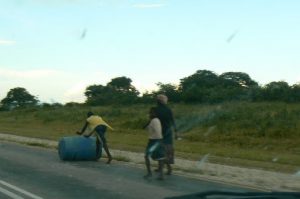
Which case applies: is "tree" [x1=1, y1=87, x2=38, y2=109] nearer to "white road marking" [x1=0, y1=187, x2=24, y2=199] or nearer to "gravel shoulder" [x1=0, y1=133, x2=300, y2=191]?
"gravel shoulder" [x1=0, y1=133, x2=300, y2=191]

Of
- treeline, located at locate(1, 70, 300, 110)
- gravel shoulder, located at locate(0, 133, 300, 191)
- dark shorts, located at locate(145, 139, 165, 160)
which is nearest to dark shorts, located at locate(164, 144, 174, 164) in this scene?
dark shorts, located at locate(145, 139, 165, 160)

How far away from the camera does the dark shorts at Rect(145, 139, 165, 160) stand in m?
15.5

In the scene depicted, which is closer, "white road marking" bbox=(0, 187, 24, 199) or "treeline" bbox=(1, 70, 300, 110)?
"white road marking" bbox=(0, 187, 24, 199)

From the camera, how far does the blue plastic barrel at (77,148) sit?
65.0ft

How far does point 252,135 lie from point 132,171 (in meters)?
16.0

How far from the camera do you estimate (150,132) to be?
15.7 m

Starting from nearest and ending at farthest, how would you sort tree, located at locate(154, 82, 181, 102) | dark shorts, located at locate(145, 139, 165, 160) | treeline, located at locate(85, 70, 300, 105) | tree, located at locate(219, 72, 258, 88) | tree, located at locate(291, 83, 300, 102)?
dark shorts, located at locate(145, 139, 165, 160) < tree, located at locate(291, 83, 300, 102) < treeline, located at locate(85, 70, 300, 105) < tree, located at locate(154, 82, 181, 102) < tree, located at locate(219, 72, 258, 88)

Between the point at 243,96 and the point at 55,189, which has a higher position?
the point at 243,96

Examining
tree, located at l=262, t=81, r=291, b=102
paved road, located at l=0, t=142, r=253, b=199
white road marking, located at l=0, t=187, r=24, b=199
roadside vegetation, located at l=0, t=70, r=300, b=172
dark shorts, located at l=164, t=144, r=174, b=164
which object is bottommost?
white road marking, located at l=0, t=187, r=24, b=199

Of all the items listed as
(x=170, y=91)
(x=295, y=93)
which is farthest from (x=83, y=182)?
(x=170, y=91)

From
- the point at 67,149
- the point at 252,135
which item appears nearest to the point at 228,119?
the point at 252,135

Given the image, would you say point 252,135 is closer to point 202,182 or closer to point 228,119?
point 228,119

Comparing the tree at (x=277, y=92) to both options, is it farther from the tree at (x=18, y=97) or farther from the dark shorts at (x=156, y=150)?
the tree at (x=18, y=97)

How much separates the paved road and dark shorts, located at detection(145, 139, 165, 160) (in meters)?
0.59
